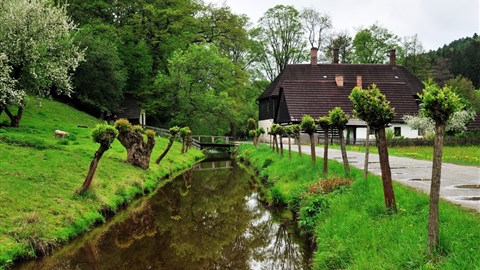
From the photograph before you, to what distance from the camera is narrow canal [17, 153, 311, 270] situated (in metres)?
8.91

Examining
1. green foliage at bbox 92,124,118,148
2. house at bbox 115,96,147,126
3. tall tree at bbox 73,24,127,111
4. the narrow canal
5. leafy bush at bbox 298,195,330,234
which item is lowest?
the narrow canal

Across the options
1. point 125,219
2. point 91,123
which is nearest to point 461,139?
point 125,219

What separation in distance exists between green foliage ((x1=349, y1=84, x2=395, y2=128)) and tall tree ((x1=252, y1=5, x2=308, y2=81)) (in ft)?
176

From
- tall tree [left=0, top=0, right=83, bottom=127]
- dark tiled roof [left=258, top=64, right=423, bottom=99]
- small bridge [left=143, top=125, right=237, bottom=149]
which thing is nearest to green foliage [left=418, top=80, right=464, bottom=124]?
tall tree [left=0, top=0, right=83, bottom=127]

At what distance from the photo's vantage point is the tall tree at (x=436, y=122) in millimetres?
6008

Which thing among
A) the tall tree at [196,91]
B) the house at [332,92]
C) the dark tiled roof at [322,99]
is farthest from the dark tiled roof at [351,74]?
the tall tree at [196,91]

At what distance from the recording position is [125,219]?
43.0 feet

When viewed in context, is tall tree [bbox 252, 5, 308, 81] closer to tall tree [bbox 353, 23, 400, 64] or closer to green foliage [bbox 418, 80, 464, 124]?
tall tree [bbox 353, 23, 400, 64]

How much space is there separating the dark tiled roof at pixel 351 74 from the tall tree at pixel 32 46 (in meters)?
30.3

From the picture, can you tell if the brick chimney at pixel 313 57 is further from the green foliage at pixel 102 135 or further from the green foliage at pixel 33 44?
the green foliage at pixel 102 135

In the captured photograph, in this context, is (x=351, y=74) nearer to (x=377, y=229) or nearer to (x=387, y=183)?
(x=387, y=183)

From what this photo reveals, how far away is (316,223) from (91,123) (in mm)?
29399

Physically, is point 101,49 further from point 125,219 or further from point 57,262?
point 57,262

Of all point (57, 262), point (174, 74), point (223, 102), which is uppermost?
point (174, 74)
